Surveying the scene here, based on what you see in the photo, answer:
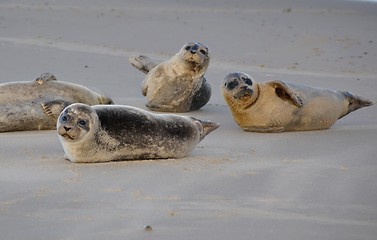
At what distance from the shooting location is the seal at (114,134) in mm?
5375

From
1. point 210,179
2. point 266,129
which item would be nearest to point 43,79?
point 266,129

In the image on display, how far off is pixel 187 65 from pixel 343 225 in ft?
13.2

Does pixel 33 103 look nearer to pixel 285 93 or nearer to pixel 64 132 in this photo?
pixel 64 132

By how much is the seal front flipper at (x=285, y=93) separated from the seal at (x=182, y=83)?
Result: 1.09 metres

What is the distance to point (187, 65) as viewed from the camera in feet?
26.3

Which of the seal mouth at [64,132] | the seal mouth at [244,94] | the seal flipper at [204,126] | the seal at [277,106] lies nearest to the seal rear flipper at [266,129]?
the seal at [277,106]

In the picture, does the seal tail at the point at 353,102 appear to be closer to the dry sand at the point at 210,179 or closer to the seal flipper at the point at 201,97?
the dry sand at the point at 210,179

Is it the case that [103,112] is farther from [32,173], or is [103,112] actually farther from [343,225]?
[343,225]

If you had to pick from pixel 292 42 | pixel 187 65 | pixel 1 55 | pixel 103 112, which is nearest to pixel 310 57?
pixel 292 42

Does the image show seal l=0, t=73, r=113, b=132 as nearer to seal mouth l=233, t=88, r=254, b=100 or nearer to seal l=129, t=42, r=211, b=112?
seal mouth l=233, t=88, r=254, b=100

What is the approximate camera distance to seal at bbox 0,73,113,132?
6668 mm

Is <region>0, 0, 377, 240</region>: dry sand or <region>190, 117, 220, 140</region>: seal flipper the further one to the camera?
<region>190, 117, 220, 140</region>: seal flipper

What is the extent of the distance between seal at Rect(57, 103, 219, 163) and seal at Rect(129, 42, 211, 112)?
2.40m

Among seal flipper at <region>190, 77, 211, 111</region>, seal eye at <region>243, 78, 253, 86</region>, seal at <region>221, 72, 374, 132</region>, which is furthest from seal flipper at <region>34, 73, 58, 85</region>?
seal flipper at <region>190, 77, 211, 111</region>
